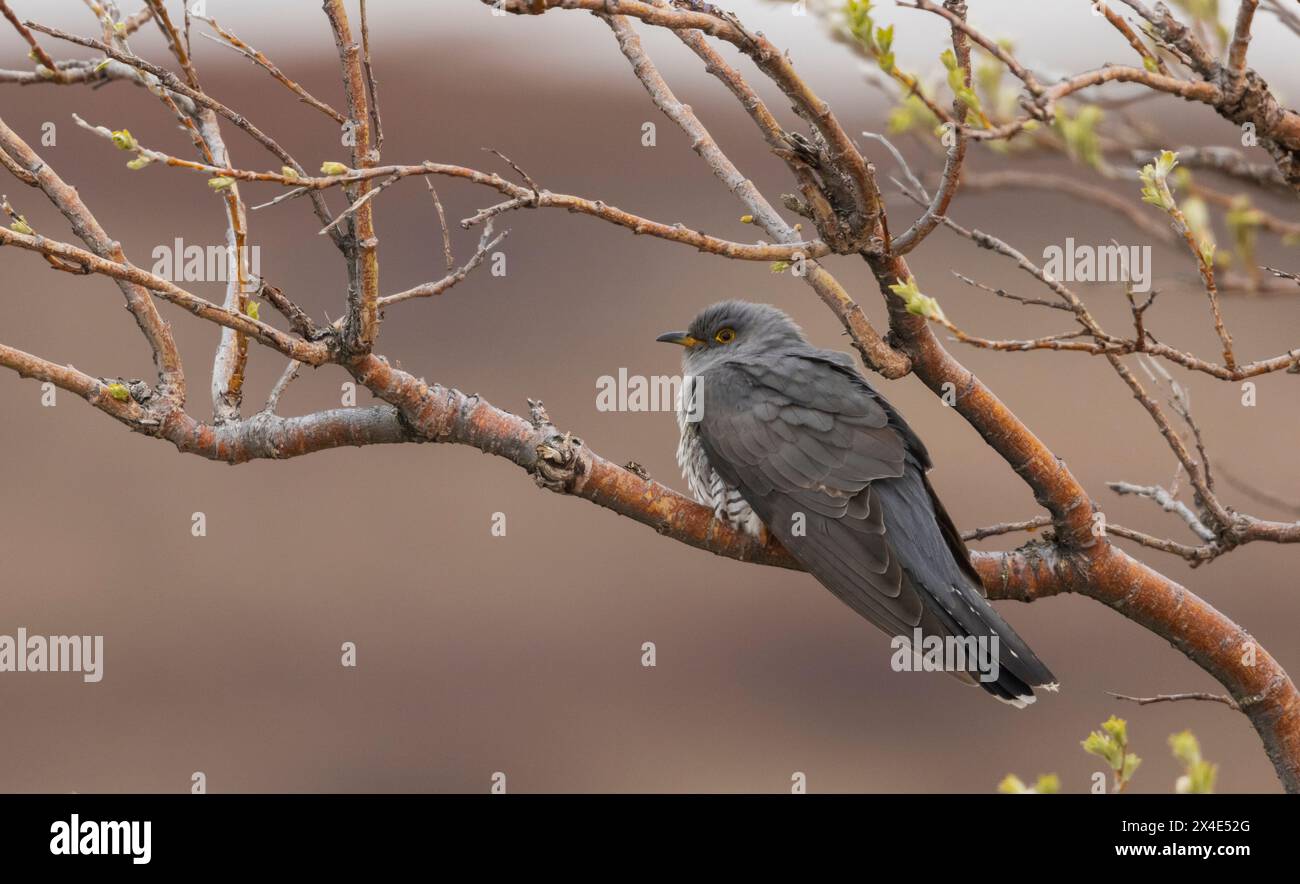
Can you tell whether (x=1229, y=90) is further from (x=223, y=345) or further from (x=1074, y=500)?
(x=223, y=345)

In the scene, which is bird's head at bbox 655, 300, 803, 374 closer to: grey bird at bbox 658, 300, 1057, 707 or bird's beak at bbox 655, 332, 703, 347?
bird's beak at bbox 655, 332, 703, 347

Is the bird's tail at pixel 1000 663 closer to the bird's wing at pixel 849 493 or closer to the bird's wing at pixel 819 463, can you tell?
the bird's wing at pixel 849 493

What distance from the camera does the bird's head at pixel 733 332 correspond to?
454 centimetres

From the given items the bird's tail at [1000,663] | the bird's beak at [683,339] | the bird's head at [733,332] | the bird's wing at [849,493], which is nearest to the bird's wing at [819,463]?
the bird's wing at [849,493]

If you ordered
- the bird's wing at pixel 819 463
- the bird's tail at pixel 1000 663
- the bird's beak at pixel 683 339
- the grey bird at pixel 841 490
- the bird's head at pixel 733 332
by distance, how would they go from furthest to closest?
1. the bird's beak at pixel 683 339
2. the bird's head at pixel 733 332
3. the bird's wing at pixel 819 463
4. the grey bird at pixel 841 490
5. the bird's tail at pixel 1000 663

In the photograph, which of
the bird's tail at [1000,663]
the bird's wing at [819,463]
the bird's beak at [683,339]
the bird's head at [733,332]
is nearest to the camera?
the bird's tail at [1000,663]

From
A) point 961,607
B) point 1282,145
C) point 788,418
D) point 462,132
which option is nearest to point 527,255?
point 462,132

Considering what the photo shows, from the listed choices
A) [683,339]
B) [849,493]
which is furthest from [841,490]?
[683,339]

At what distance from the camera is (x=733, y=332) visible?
4.63 m

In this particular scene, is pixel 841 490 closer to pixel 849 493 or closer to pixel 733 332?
pixel 849 493

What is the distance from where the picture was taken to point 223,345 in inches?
129

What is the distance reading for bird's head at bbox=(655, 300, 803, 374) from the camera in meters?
4.54

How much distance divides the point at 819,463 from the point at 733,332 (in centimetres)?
102

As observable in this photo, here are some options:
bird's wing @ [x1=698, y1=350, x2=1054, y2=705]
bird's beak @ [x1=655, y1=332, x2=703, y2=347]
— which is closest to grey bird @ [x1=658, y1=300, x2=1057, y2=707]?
bird's wing @ [x1=698, y1=350, x2=1054, y2=705]
